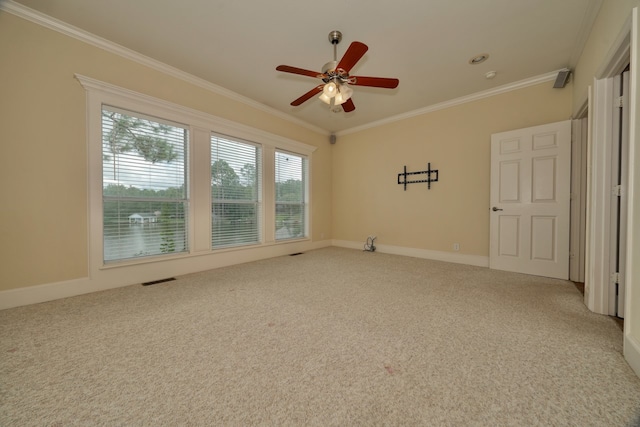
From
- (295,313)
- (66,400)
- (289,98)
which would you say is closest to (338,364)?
(295,313)

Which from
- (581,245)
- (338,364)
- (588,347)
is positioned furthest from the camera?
(581,245)

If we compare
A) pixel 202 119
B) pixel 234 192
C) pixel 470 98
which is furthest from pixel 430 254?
pixel 202 119

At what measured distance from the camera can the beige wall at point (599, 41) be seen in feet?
5.61

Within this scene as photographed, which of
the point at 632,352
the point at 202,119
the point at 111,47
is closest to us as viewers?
the point at 632,352

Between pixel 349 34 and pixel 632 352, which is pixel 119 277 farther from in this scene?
pixel 632 352

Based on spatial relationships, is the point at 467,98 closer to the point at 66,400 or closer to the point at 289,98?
the point at 289,98

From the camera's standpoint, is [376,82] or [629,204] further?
[376,82]

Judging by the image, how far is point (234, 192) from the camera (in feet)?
13.1

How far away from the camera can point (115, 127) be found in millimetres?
2814

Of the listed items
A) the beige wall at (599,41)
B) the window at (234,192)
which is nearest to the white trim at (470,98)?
the beige wall at (599,41)

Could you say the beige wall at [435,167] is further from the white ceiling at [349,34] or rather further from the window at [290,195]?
the window at [290,195]

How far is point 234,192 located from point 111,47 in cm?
225

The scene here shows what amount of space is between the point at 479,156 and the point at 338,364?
400 centimetres

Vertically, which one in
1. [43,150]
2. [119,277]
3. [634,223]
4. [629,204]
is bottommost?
[119,277]
